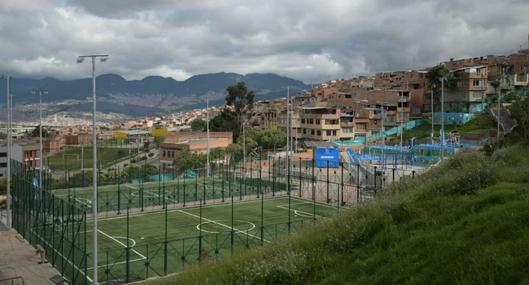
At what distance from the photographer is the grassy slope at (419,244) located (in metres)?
7.89

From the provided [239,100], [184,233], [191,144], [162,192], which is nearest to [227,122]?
[239,100]

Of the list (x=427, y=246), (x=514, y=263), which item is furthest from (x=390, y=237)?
Answer: (x=514, y=263)

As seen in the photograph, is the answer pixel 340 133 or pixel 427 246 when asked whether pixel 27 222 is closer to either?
pixel 427 246

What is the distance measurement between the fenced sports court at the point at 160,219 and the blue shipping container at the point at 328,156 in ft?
19.7

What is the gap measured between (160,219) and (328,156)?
2542 cm

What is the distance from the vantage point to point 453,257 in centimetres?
829

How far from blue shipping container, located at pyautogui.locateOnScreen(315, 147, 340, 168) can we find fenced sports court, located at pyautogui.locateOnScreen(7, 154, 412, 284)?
19.7 ft

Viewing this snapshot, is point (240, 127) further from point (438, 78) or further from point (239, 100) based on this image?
point (438, 78)

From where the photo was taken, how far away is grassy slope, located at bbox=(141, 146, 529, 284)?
789 centimetres

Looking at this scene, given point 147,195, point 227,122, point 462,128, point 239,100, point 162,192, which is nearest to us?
point 147,195

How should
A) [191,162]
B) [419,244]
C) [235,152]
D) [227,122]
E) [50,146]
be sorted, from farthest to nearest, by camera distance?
[50,146] < [227,122] < [235,152] < [191,162] < [419,244]

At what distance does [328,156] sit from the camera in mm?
55594

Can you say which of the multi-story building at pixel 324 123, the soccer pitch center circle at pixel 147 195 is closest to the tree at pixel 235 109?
the multi-story building at pixel 324 123

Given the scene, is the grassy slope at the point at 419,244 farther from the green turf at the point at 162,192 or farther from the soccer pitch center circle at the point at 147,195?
the soccer pitch center circle at the point at 147,195
